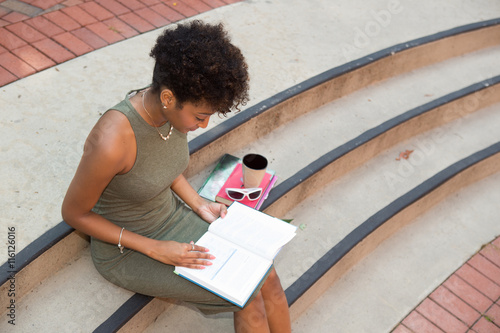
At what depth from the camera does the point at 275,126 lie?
363cm

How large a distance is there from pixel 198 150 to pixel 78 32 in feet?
5.15

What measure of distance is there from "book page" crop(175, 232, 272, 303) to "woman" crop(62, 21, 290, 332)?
0.14 ft

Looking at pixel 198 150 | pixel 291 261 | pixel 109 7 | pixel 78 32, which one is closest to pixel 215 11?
pixel 109 7

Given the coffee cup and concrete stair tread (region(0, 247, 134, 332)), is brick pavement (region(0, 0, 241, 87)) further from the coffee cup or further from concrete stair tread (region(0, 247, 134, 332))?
the coffee cup

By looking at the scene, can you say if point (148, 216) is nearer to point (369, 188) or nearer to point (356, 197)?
point (356, 197)

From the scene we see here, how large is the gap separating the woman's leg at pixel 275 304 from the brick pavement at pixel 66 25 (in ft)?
7.20

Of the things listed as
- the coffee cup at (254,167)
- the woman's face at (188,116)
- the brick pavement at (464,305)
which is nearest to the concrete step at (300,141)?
the coffee cup at (254,167)

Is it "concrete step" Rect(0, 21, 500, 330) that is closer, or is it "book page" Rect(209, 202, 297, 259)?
"book page" Rect(209, 202, 297, 259)

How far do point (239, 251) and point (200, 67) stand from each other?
2.82ft

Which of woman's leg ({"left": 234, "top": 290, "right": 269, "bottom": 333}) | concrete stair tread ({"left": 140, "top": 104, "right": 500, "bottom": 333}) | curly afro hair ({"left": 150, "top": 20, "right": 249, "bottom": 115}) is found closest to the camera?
curly afro hair ({"left": 150, "top": 20, "right": 249, "bottom": 115})

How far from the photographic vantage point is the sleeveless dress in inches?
77.7

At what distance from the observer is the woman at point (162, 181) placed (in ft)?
5.86

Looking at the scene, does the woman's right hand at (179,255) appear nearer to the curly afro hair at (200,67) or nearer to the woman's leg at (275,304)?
the woman's leg at (275,304)

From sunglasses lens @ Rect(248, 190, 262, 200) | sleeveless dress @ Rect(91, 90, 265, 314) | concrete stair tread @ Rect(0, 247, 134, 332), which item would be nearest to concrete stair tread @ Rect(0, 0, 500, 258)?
concrete stair tread @ Rect(0, 247, 134, 332)
